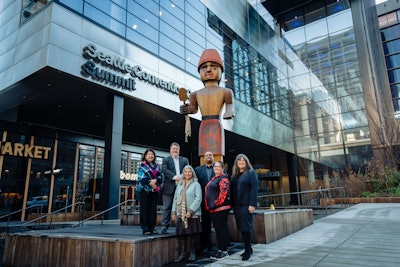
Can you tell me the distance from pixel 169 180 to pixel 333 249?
3.40 meters

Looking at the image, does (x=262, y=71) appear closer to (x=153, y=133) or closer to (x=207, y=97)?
(x=153, y=133)

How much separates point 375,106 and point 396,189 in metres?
9.42

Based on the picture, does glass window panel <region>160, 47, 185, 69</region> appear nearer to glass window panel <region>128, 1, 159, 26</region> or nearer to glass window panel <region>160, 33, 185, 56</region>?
glass window panel <region>160, 33, 185, 56</region>

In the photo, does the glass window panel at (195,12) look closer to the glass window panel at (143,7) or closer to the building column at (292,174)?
the glass window panel at (143,7)

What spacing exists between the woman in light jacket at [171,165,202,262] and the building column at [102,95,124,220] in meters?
9.44

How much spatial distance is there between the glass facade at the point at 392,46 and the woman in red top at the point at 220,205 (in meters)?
36.9

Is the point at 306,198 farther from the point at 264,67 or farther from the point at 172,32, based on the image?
Answer: the point at 172,32


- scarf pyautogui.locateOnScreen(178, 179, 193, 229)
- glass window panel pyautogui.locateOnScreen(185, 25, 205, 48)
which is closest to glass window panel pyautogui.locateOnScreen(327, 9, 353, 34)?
glass window panel pyautogui.locateOnScreen(185, 25, 205, 48)

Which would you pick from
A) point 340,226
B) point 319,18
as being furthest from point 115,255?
point 319,18

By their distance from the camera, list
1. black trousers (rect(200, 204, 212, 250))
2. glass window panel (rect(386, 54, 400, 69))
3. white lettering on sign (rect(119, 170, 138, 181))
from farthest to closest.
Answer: glass window panel (rect(386, 54, 400, 69))
white lettering on sign (rect(119, 170, 138, 181))
black trousers (rect(200, 204, 212, 250))

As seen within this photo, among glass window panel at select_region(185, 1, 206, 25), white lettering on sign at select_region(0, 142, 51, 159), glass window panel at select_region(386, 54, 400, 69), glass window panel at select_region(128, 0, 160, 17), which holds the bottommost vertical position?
white lettering on sign at select_region(0, 142, 51, 159)

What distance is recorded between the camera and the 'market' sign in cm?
1328

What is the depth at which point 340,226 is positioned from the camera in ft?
27.7

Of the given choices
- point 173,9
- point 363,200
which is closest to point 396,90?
point 363,200
